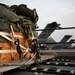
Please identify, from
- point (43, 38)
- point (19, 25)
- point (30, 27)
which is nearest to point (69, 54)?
point (30, 27)

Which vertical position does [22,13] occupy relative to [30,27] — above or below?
above

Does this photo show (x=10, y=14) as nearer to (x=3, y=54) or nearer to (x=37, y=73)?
(x=3, y=54)

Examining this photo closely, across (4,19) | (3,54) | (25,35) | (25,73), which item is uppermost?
(4,19)

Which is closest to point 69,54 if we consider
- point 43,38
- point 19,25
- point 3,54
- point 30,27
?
point 30,27

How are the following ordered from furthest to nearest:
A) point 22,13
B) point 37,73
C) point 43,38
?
point 43,38, point 22,13, point 37,73

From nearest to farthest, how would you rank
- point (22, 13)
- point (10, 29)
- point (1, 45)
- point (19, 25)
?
point (1, 45) → point (10, 29) → point (19, 25) → point (22, 13)

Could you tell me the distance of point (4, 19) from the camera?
293cm

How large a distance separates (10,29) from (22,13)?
87 cm

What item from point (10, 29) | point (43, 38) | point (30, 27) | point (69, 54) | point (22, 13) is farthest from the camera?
point (43, 38)

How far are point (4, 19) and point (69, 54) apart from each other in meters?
2.10

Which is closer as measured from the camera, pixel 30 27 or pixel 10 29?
pixel 10 29

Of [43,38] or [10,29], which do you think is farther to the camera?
[43,38]

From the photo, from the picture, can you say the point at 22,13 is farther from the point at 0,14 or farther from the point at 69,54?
the point at 69,54

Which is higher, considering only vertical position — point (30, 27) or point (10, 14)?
point (10, 14)
